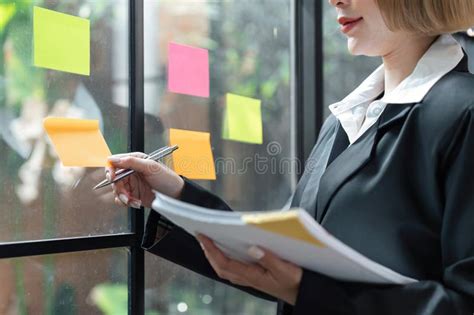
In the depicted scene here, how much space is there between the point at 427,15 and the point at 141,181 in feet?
1.75

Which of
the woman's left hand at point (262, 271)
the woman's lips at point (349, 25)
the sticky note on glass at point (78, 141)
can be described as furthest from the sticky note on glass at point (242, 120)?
the woman's left hand at point (262, 271)

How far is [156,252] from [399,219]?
1.37 feet

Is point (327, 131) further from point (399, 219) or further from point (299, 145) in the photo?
point (299, 145)

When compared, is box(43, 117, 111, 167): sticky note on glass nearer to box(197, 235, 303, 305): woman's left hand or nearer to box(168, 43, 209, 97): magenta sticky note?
box(168, 43, 209, 97): magenta sticky note

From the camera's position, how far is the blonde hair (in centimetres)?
79

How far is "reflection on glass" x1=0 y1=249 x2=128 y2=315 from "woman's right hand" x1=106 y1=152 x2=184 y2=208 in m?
0.19

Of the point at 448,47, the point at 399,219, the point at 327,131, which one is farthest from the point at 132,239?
the point at 448,47

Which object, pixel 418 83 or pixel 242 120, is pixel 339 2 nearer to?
pixel 418 83

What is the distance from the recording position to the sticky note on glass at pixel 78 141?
0.97 m

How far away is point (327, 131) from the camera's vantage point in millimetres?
996

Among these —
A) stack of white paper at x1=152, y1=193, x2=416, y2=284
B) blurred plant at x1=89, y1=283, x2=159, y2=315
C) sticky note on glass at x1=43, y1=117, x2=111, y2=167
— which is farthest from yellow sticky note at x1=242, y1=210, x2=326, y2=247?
blurred plant at x1=89, y1=283, x2=159, y2=315

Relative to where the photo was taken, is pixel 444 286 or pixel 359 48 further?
pixel 359 48

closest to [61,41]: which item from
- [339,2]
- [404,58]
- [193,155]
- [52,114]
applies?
[52,114]

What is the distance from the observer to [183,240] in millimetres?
927
